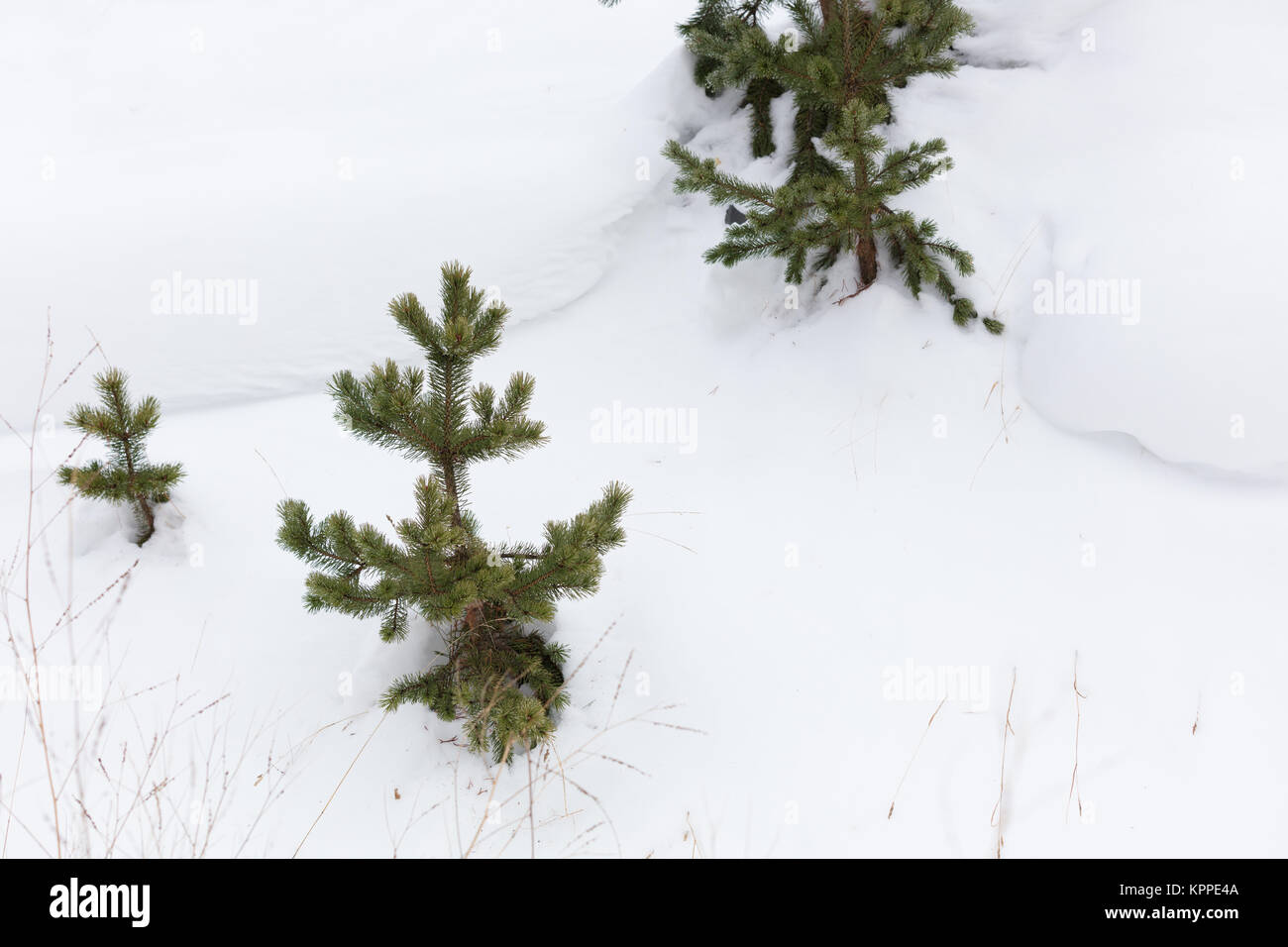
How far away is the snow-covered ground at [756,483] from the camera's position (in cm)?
268

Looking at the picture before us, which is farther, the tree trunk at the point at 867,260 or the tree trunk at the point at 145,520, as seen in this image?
the tree trunk at the point at 867,260

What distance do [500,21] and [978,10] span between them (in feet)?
27.1

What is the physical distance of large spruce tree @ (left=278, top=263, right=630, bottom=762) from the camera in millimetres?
2406

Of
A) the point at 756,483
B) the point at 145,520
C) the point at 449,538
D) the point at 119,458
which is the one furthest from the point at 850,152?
the point at 145,520

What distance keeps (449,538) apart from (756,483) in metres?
2.18

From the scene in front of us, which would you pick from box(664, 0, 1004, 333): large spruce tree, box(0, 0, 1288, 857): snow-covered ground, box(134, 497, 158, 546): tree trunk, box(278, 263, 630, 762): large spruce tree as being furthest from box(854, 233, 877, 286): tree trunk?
box(134, 497, 158, 546): tree trunk

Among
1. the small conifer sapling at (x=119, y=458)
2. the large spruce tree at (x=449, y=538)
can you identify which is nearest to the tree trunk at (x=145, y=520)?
the small conifer sapling at (x=119, y=458)

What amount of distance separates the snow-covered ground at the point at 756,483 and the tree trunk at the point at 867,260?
0.21 metres

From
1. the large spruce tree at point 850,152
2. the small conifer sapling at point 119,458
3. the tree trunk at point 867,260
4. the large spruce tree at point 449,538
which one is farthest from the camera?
the tree trunk at point 867,260

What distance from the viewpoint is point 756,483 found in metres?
4.09

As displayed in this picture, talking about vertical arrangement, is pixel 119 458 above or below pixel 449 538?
above

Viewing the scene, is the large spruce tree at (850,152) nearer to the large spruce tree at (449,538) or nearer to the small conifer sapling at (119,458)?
the large spruce tree at (449,538)

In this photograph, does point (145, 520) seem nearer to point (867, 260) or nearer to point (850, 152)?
point (850, 152)

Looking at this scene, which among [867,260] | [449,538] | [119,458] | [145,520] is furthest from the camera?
[867,260]
